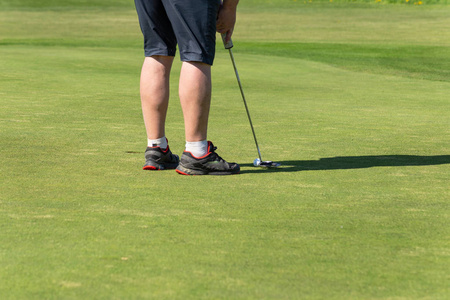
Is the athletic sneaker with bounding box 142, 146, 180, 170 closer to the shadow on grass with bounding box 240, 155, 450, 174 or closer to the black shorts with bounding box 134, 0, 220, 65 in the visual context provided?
→ the shadow on grass with bounding box 240, 155, 450, 174

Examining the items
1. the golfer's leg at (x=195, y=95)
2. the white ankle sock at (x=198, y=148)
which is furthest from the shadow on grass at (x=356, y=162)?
the golfer's leg at (x=195, y=95)

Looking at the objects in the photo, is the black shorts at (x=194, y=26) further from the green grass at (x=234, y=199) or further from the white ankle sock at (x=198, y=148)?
the green grass at (x=234, y=199)

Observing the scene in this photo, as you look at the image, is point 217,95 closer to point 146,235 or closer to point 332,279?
point 146,235

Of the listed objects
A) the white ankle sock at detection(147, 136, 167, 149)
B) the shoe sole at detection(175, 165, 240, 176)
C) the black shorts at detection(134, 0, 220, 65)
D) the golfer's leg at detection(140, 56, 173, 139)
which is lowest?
the shoe sole at detection(175, 165, 240, 176)

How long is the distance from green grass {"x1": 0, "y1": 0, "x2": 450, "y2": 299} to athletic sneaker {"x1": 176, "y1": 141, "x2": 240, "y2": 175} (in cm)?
10

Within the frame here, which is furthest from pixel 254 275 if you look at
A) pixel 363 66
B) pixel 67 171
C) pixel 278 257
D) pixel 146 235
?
pixel 363 66

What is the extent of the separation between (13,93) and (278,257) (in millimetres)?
5614

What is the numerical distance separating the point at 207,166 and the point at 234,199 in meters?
0.72

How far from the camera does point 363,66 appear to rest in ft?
41.0

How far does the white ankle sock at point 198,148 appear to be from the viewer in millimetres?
4236

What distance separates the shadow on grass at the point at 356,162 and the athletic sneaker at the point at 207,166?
4.0 inches

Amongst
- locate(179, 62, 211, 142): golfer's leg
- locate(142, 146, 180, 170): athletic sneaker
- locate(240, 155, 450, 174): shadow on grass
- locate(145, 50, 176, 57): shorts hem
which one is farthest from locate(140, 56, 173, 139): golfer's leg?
locate(240, 155, 450, 174): shadow on grass

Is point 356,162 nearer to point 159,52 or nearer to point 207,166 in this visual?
point 207,166

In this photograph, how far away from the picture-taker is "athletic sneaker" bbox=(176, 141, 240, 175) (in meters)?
4.14
